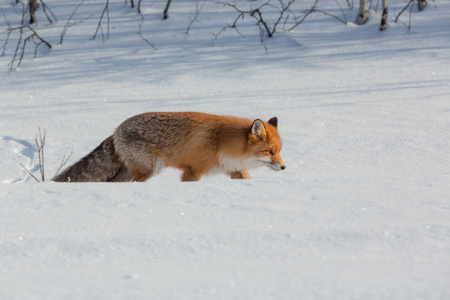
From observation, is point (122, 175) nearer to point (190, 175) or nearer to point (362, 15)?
point (190, 175)

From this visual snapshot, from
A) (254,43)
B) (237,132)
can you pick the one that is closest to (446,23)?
(254,43)

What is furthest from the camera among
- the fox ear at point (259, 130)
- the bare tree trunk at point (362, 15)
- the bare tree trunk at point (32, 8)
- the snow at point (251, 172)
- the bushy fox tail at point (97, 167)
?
the bare tree trunk at point (32, 8)

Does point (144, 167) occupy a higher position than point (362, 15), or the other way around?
point (362, 15)

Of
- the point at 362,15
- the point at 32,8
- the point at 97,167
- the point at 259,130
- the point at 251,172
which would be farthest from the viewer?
the point at 32,8

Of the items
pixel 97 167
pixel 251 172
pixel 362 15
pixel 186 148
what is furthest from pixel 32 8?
pixel 186 148

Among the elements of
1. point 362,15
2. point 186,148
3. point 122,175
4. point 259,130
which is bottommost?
point 122,175

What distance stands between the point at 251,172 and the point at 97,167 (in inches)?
63.0

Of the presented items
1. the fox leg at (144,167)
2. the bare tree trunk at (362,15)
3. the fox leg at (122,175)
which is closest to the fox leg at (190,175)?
the fox leg at (144,167)

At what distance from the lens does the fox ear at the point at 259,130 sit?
4.70 metres

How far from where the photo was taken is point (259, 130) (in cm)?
474

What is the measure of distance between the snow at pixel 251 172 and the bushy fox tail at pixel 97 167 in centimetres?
59

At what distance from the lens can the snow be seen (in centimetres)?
225

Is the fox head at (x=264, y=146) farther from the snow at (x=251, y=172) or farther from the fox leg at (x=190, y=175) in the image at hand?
the fox leg at (x=190, y=175)

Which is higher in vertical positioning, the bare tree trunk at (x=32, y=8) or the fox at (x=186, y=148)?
the bare tree trunk at (x=32, y=8)
